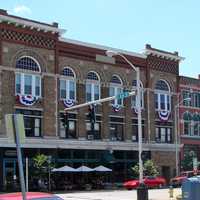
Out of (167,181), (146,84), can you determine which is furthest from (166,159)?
(146,84)

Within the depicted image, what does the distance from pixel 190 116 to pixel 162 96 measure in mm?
6147

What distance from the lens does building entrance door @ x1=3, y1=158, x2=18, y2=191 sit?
4966 cm

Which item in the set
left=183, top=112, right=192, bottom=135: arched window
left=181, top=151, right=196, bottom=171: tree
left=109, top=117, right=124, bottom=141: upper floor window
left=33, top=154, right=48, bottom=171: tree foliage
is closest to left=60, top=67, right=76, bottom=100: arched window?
left=109, top=117, right=124, bottom=141: upper floor window

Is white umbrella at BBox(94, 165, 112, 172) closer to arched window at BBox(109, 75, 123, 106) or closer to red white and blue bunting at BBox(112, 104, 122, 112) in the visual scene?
red white and blue bunting at BBox(112, 104, 122, 112)

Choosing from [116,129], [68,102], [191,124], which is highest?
[68,102]

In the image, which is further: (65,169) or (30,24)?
(30,24)

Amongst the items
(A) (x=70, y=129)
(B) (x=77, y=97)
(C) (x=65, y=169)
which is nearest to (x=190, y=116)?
(B) (x=77, y=97)

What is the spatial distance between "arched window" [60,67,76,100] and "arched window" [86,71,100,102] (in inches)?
77.6

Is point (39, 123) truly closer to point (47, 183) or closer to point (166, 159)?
point (47, 183)

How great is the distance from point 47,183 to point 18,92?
8711 mm

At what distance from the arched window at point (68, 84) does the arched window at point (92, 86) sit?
6.47 feet

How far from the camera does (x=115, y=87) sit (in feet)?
201

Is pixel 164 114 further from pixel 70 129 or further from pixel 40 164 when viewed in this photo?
pixel 40 164

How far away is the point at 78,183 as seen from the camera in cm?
5572
